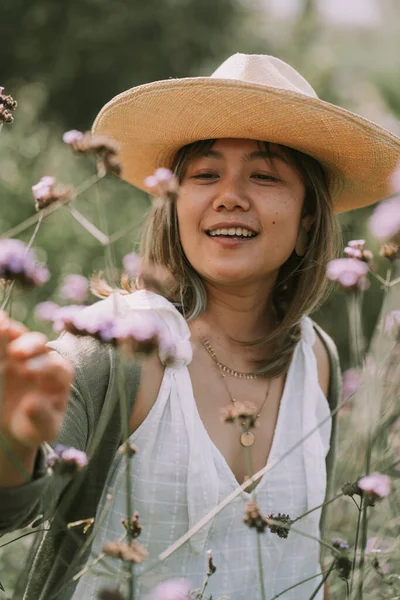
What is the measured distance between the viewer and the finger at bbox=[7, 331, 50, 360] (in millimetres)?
834

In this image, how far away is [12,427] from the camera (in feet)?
2.79

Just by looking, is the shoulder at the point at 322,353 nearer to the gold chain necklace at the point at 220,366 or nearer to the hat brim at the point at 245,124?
the gold chain necklace at the point at 220,366

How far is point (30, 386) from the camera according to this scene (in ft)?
2.77

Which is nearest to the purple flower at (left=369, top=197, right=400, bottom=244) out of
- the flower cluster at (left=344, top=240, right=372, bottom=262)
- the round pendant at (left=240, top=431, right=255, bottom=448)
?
the flower cluster at (left=344, top=240, right=372, bottom=262)

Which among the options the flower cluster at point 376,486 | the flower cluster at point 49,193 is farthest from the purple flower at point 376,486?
the flower cluster at point 49,193

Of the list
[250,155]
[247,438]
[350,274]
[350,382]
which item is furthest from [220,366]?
[350,382]

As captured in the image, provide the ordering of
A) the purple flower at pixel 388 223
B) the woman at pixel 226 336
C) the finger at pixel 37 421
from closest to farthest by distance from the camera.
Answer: the finger at pixel 37 421, the purple flower at pixel 388 223, the woman at pixel 226 336

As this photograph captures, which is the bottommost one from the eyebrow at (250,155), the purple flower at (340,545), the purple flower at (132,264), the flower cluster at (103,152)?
the purple flower at (340,545)

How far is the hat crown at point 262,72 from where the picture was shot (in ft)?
5.74

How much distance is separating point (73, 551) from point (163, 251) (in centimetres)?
72

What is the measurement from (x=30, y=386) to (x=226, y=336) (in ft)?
3.32

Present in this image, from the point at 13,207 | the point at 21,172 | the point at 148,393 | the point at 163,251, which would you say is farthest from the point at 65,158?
the point at 148,393

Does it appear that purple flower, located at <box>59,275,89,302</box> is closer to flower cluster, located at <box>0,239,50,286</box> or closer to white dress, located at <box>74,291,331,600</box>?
white dress, located at <box>74,291,331,600</box>

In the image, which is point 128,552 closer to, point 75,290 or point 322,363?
point 75,290
